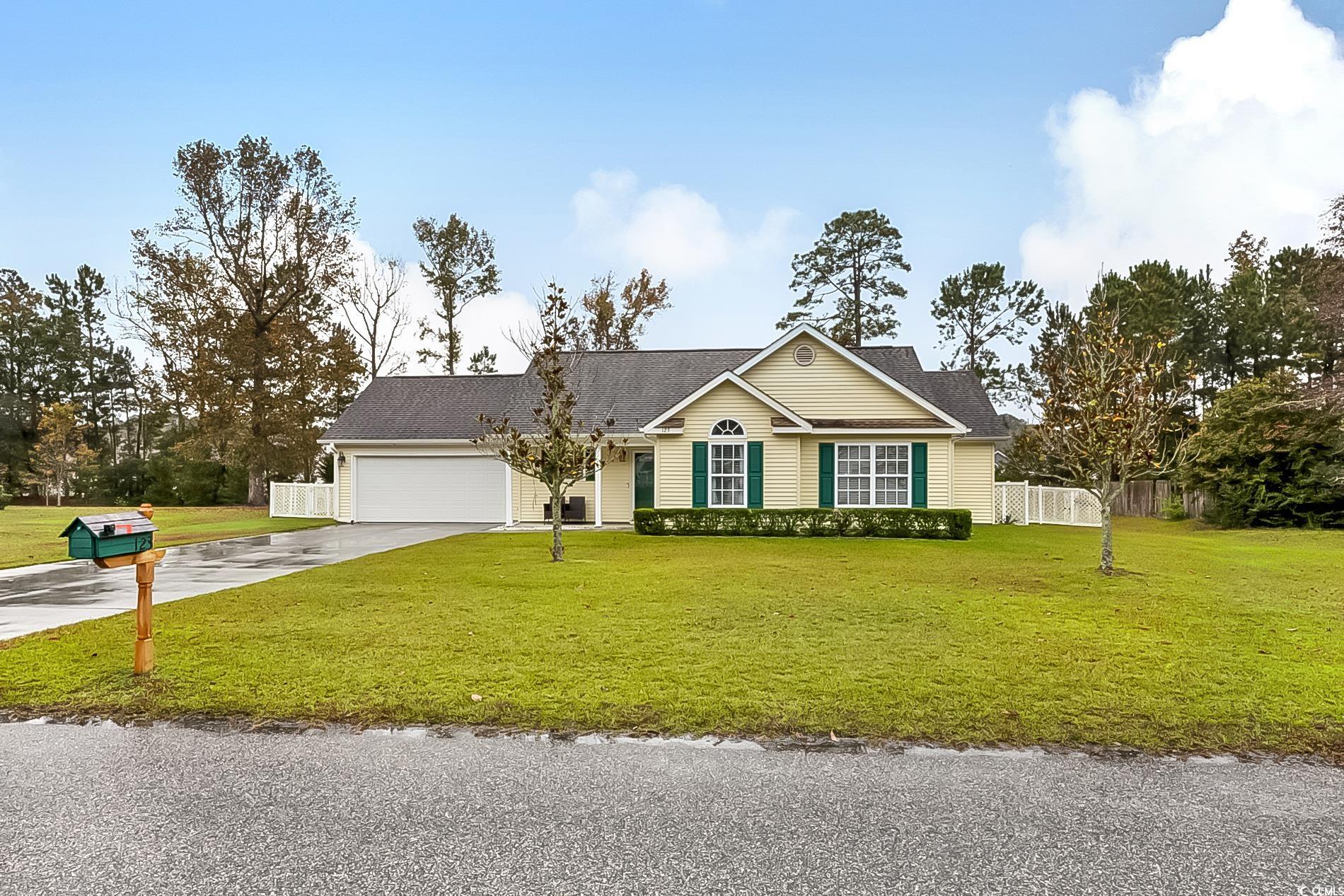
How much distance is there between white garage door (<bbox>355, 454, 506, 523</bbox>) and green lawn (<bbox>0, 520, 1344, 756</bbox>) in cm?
1175

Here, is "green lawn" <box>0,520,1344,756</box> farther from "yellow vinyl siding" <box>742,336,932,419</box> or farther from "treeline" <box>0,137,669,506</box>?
"treeline" <box>0,137,669,506</box>

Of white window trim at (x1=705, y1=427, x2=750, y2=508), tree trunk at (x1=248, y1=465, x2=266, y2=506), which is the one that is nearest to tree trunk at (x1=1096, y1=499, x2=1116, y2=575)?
white window trim at (x1=705, y1=427, x2=750, y2=508)

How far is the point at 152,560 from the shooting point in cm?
560

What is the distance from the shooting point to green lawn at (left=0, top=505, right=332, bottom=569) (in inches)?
564

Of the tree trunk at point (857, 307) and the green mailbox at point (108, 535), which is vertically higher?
the tree trunk at point (857, 307)

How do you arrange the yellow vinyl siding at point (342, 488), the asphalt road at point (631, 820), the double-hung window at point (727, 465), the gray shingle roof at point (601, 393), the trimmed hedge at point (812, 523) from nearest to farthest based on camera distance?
the asphalt road at point (631, 820) → the trimmed hedge at point (812, 523) → the double-hung window at point (727, 465) → the gray shingle roof at point (601, 393) → the yellow vinyl siding at point (342, 488)

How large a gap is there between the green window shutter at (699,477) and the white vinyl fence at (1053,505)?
10.2 meters

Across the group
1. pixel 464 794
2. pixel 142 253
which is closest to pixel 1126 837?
pixel 464 794

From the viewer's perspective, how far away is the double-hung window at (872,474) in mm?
18328

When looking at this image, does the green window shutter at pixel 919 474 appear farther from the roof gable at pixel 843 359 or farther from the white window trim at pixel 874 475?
the roof gable at pixel 843 359

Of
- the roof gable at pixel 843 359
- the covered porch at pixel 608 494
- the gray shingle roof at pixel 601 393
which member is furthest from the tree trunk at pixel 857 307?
the covered porch at pixel 608 494

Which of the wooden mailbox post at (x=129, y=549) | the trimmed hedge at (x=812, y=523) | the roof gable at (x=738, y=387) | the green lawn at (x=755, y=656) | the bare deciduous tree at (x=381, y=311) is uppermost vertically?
the bare deciduous tree at (x=381, y=311)

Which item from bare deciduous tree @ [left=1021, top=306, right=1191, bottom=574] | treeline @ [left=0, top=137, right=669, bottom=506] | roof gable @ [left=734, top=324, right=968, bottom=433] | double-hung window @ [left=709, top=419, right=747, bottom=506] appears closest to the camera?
bare deciduous tree @ [left=1021, top=306, right=1191, bottom=574]

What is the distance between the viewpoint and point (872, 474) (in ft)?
60.5
